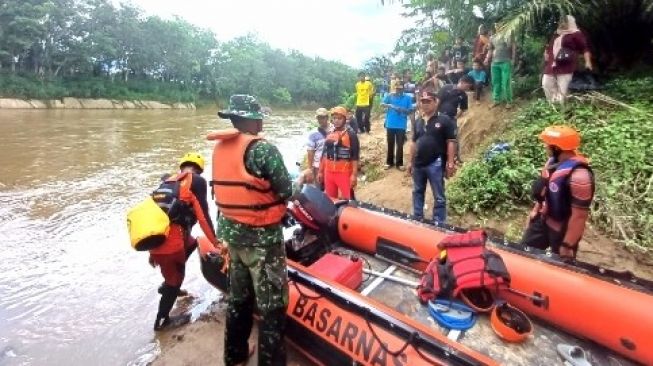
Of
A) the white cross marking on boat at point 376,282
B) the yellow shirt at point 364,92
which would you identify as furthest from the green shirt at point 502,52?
the white cross marking on boat at point 376,282

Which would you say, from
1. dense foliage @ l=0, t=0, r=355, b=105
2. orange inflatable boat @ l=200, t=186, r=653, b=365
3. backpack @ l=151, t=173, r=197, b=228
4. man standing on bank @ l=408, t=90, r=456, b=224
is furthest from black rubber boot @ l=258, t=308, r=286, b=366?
dense foliage @ l=0, t=0, r=355, b=105

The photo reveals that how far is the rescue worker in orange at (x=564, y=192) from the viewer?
266 centimetres

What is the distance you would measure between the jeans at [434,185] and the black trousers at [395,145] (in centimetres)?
208

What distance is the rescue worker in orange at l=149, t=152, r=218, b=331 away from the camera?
10.0 ft

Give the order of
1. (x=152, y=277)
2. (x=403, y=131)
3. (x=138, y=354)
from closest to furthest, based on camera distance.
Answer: (x=138, y=354) → (x=152, y=277) → (x=403, y=131)

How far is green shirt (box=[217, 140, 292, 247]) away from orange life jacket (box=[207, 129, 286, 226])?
34 millimetres

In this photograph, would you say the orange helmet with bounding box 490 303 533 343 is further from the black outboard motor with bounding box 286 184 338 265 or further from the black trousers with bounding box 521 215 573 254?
the black outboard motor with bounding box 286 184 338 265

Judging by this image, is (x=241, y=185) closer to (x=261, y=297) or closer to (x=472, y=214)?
(x=261, y=297)

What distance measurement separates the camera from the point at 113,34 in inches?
1361

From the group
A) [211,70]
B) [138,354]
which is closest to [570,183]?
[138,354]

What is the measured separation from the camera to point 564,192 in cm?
276

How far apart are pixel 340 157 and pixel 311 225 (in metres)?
1.17

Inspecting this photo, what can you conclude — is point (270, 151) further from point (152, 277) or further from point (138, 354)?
point (152, 277)

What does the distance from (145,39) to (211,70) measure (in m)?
7.75
